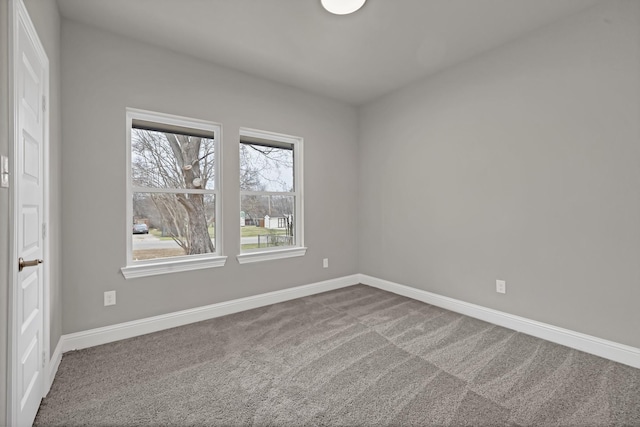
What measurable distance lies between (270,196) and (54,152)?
207 cm

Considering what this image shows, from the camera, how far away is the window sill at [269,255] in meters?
3.38

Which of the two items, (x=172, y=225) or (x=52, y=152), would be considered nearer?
(x=52, y=152)

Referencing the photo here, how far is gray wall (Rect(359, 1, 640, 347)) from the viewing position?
224cm

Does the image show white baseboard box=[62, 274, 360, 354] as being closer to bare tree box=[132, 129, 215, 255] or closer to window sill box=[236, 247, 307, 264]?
window sill box=[236, 247, 307, 264]

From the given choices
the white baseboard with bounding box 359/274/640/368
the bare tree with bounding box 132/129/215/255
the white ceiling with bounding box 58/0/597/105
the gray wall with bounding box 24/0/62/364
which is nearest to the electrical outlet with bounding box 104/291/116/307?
the gray wall with bounding box 24/0/62/364

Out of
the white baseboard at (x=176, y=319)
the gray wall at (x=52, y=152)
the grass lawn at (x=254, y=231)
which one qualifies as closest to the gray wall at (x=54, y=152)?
the gray wall at (x=52, y=152)

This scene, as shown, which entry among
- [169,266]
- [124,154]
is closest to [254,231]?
[169,266]

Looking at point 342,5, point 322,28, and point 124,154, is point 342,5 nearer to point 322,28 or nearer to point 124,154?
point 322,28

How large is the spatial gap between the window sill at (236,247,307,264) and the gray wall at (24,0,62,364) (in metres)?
1.53

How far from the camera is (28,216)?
154 centimetres

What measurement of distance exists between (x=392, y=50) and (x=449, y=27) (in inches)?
21.4

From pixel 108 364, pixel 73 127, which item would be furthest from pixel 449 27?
pixel 108 364

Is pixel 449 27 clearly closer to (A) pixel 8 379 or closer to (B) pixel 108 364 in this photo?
(A) pixel 8 379

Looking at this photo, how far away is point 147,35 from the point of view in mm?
2662
